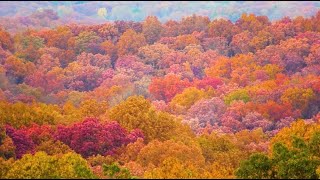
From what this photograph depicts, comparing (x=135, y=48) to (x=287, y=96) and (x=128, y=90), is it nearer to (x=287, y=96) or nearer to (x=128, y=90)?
(x=128, y=90)

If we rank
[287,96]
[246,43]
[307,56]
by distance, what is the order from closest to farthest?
[287,96] < [307,56] < [246,43]

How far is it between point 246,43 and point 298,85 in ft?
85.0

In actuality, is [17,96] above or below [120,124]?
below

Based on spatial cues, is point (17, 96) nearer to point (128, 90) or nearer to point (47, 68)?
point (128, 90)

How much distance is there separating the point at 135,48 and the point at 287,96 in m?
39.5

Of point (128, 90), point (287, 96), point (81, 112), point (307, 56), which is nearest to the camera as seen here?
point (81, 112)

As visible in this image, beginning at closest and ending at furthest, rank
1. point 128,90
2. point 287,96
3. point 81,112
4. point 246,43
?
point 81,112 → point 287,96 → point 128,90 → point 246,43

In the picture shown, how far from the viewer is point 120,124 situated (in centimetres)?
4422

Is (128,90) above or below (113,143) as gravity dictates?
below

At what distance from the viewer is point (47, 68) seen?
93.7 meters

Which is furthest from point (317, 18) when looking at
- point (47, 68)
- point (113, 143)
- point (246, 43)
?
point (113, 143)

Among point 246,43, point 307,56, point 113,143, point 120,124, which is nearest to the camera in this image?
point 113,143

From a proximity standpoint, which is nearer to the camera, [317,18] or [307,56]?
[307,56]

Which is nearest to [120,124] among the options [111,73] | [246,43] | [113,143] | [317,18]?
[113,143]
